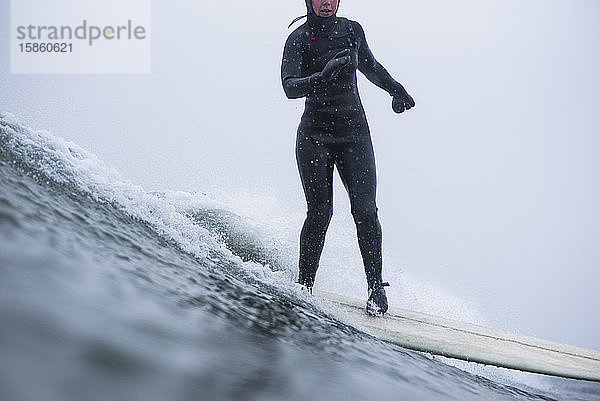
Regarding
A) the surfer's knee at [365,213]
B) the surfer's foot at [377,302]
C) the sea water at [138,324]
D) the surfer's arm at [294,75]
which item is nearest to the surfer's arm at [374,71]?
the surfer's arm at [294,75]

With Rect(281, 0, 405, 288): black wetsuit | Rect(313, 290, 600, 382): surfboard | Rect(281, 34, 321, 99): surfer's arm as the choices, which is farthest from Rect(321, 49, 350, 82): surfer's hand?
Rect(313, 290, 600, 382): surfboard

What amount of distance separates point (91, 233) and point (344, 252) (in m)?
1.98

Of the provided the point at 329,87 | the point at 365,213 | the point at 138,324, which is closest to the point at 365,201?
the point at 365,213

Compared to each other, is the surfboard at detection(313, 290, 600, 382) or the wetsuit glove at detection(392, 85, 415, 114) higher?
the wetsuit glove at detection(392, 85, 415, 114)

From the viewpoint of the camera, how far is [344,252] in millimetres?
2297

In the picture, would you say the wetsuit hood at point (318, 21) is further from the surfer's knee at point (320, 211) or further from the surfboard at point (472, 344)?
the surfboard at point (472, 344)

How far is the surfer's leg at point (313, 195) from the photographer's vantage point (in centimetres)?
111

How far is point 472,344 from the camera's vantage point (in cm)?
103

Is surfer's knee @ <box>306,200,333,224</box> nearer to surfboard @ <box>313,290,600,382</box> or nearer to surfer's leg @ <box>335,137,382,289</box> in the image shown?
surfer's leg @ <box>335,137,382,289</box>

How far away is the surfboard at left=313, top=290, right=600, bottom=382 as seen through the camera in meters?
0.93

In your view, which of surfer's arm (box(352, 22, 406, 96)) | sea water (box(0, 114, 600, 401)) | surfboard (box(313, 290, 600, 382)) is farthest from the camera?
surfer's arm (box(352, 22, 406, 96))

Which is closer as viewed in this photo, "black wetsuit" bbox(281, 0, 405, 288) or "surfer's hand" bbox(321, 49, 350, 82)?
"surfer's hand" bbox(321, 49, 350, 82)

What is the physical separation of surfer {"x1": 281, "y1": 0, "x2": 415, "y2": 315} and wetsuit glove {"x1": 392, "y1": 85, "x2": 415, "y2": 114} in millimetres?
175

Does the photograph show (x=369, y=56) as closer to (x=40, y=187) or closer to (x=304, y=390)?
(x=40, y=187)
